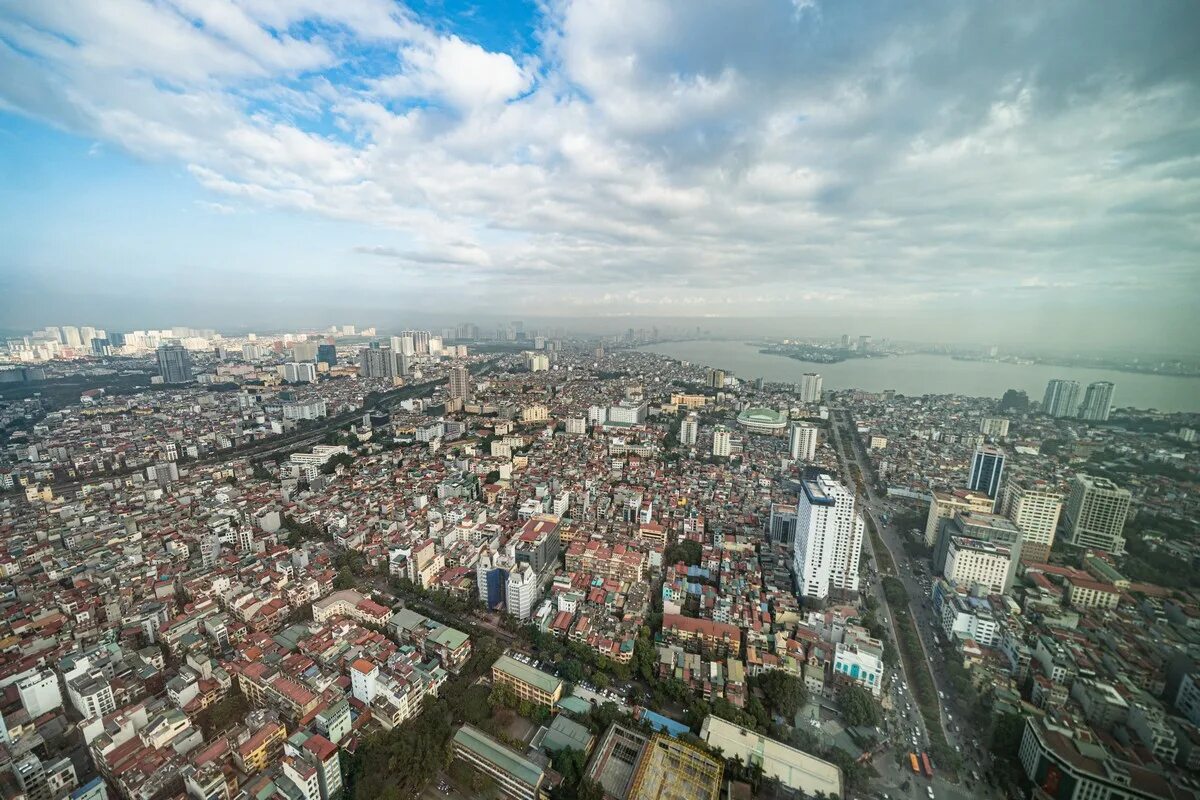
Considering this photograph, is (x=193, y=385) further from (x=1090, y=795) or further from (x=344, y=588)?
(x=1090, y=795)

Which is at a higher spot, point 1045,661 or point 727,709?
point 1045,661

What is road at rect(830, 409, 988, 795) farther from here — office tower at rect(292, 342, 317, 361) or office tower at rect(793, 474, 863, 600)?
office tower at rect(292, 342, 317, 361)

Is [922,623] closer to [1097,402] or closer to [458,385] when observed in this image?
[1097,402]

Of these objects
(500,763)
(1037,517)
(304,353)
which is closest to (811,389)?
(1037,517)

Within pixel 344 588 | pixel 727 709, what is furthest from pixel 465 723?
pixel 344 588

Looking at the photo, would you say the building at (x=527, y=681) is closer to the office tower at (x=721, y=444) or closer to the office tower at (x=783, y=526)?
the office tower at (x=783, y=526)

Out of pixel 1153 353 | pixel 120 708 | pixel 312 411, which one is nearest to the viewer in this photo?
pixel 1153 353

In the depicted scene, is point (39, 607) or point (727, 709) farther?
point (39, 607)

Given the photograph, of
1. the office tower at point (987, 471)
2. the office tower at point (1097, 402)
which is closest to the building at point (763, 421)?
the office tower at point (987, 471)
